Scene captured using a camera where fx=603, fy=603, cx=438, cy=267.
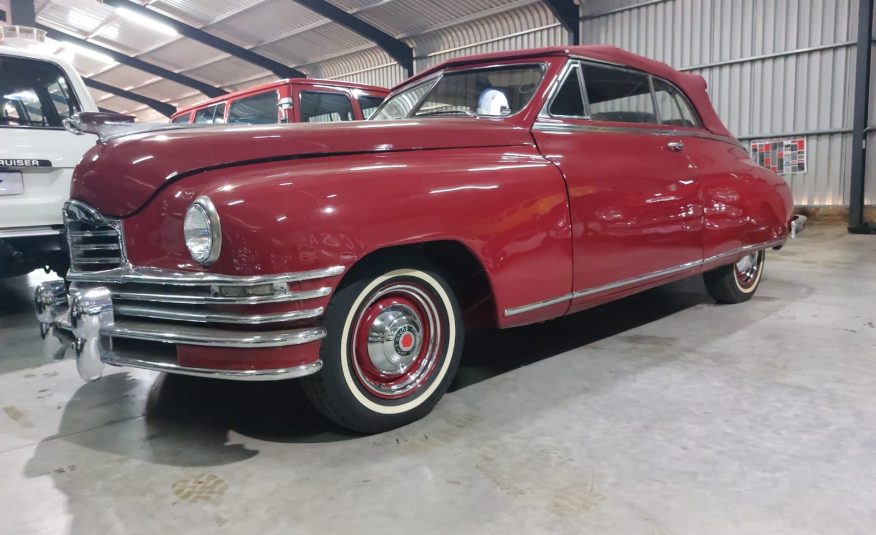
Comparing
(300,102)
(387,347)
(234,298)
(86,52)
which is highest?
(86,52)

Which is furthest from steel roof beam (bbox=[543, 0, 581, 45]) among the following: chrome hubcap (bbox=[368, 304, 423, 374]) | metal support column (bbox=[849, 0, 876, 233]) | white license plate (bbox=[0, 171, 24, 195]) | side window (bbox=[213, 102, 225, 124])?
chrome hubcap (bbox=[368, 304, 423, 374])

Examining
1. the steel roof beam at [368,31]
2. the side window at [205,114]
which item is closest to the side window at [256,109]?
the side window at [205,114]

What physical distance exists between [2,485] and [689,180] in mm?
3382

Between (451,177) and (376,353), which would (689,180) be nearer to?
(451,177)

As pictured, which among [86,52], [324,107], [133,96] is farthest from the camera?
[133,96]

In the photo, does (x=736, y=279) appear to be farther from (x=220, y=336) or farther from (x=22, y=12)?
(x=22, y=12)

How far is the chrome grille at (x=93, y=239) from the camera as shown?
7.13ft

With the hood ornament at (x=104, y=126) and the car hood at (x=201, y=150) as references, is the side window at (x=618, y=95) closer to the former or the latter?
the car hood at (x=201, y=150)

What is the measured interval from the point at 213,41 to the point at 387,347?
613 inches

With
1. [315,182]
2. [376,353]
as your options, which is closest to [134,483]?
[376,353]

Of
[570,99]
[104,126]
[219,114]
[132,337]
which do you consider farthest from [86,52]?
[132,337]

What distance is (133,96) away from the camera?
22.8 m

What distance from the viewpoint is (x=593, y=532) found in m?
1.61

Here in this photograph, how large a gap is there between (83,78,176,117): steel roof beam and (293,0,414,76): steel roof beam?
1318 centimetres
